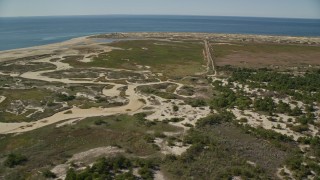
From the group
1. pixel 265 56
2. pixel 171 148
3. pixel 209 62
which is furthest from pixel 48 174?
pixel 265 56

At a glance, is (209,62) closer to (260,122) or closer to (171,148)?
(260,122)

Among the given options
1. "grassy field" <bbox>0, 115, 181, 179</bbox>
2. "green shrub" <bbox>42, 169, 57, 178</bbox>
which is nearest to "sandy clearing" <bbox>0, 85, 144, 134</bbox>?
"grassy field" <bbox>0, 115, 181, 179</bbox>

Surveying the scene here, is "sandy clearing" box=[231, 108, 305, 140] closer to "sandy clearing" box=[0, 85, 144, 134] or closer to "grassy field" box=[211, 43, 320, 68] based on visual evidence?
"sandy clearing" box=[0, 85, 144, 134]

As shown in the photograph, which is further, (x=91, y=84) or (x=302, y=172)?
(x=91, y=84)

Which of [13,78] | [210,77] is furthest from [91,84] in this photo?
[210,77]

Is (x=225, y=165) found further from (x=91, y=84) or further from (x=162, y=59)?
(x=162, y=59)

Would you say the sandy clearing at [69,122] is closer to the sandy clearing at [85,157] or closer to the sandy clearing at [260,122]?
the sandy clearing at [85,157]
